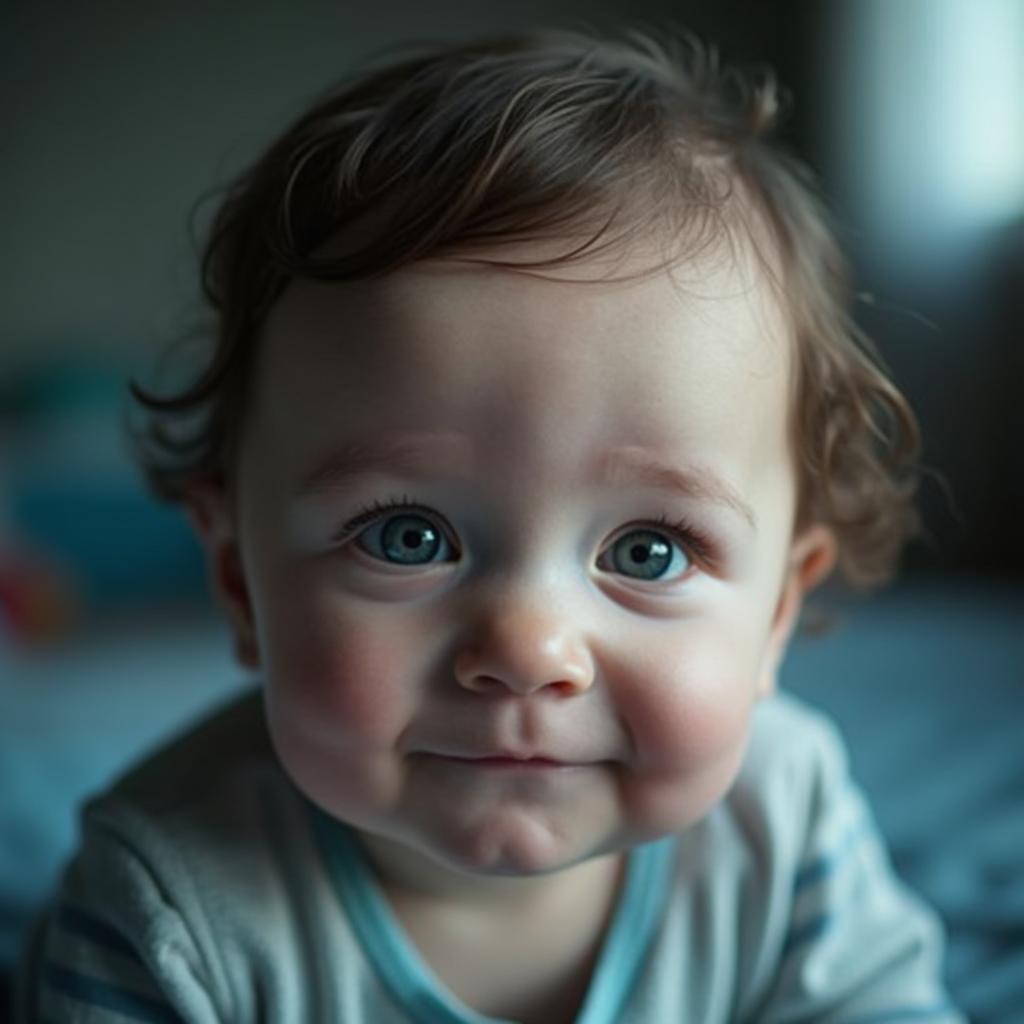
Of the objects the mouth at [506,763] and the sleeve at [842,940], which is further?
the sleeve at [842,940]

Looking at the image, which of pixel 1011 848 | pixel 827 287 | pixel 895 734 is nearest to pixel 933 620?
pixel 895 734

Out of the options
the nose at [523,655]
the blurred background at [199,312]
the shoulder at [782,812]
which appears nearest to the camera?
the nose at [523,655]

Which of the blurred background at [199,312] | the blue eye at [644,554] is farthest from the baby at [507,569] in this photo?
the blurred background at [199,312]

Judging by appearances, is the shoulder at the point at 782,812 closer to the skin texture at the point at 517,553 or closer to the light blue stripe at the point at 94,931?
the skin texture at the point at 517,553

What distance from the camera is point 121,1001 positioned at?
674 mm

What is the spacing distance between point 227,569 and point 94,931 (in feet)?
0.60

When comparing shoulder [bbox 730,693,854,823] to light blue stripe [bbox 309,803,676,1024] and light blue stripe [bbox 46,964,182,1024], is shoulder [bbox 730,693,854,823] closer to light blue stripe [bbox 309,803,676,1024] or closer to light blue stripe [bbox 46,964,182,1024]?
light blue stripe [bbox 309,803,676,1024]

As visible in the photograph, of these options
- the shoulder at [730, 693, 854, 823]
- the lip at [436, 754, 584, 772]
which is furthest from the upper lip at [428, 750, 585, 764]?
the shoulder at [730, 693, 854, 823]

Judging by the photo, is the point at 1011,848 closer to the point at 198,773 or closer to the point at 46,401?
the point at 198,773

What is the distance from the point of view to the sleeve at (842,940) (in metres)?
0.75

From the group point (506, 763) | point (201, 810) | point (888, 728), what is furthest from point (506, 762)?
point (888, 728)

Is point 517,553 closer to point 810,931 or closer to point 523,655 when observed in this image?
point 523,655

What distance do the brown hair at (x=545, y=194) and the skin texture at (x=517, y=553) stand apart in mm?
23

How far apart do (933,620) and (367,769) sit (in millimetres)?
1276
